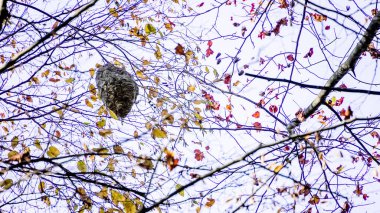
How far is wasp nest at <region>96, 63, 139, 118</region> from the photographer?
12.9 feet

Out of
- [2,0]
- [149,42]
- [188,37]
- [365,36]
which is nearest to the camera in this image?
[2,0]

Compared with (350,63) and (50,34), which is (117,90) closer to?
(50,34)

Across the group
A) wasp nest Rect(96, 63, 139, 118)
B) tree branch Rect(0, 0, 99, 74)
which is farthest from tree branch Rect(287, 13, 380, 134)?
tree branch Rect(0, 0, 99, 74)

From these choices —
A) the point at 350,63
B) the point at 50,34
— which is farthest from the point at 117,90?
the point at 350,63

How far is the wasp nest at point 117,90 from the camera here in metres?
3.93

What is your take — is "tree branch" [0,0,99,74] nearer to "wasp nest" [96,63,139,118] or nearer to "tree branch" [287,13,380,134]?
"wasp nest" [96,63,139,118]

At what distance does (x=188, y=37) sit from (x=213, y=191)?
271cm

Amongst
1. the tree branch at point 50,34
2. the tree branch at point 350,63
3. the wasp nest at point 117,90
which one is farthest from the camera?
the wasp nest at point 117,90

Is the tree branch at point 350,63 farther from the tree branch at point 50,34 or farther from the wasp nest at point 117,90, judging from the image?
the tree branch at point 50,34

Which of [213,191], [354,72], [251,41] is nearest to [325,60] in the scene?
[354,72]

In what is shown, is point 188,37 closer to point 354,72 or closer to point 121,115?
point 121,115

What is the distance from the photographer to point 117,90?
12.9 feet

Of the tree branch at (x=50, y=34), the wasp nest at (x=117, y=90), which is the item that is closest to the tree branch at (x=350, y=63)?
the wasp nest at (x=117, y=90)

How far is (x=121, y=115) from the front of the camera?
4055 millimetres
